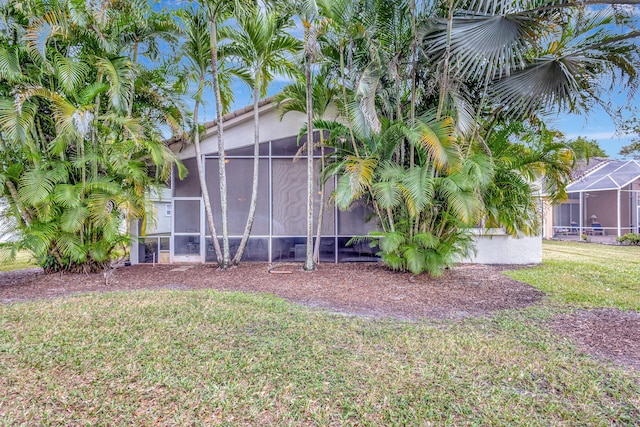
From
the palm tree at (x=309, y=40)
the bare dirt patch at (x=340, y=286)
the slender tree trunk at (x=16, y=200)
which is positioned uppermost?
the palm tree at (x=309, y=40)

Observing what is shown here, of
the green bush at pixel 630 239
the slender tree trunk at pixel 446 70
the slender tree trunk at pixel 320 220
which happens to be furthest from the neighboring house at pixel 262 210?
the green bush at pixel 630 239

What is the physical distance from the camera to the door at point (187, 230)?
9.51 m

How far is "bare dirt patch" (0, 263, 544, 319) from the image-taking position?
5508 millimetres

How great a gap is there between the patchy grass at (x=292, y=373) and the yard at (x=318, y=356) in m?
0.01

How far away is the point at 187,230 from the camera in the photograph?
9539 millimetres

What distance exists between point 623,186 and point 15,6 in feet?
69.9

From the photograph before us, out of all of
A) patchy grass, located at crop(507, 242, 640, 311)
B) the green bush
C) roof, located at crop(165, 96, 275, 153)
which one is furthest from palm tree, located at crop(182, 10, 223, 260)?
the green bush

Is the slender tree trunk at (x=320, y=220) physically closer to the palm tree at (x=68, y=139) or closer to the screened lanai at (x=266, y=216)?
the screened lanai at (x=266, y=216)


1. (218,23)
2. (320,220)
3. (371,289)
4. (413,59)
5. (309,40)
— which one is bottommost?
(371,289)

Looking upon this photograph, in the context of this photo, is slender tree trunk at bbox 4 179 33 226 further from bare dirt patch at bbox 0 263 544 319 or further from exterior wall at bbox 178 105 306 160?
exterior wall at bbox 178 105 306 160

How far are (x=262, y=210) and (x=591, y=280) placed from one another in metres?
7.72

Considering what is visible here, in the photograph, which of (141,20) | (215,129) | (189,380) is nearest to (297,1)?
(141,20)

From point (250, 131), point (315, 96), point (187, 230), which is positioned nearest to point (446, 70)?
point (315, 96)

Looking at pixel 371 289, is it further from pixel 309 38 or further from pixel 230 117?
pixel 230 117
